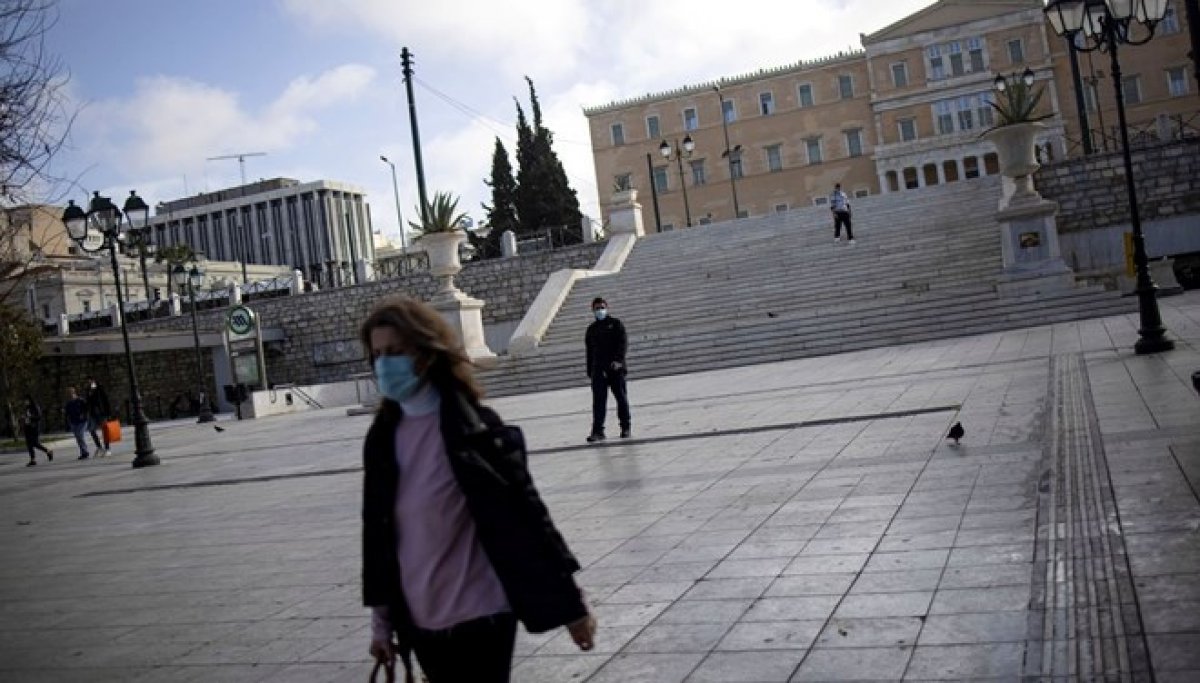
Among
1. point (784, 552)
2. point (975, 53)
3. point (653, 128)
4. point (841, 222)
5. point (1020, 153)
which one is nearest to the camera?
point (784, 552)

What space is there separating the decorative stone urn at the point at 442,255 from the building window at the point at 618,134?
46198 millimetres

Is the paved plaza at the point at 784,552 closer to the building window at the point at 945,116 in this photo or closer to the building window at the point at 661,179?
the building window at the point at 945,116

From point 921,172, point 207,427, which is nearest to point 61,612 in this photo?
point 207,427

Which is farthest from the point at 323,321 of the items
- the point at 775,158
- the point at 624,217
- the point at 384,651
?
the point at 384,651

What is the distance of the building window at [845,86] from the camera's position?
62.9 metres

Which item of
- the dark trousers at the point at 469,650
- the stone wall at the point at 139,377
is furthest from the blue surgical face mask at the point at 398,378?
the stone wall at the point at 139,377

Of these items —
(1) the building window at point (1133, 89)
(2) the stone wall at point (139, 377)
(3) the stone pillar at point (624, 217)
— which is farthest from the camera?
(1) the building window at point (1133, 89)

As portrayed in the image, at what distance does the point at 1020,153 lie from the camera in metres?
20.9

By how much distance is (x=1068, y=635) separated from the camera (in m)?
3.63

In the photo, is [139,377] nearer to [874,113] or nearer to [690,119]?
[690,119]

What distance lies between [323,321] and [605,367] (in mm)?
32338

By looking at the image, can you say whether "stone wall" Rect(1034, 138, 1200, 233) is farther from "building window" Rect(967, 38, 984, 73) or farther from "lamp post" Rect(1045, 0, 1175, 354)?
"building window" Rect(967, 38, 984, 73)

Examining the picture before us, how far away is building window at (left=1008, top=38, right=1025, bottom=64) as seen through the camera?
58500 mm

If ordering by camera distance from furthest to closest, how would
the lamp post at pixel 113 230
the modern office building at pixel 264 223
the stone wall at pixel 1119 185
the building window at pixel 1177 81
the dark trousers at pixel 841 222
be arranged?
the modern office building at pixel 264 223 → the building window at pixel 1177 81 → the stone wall at pixel 1119 185 → the dark trousers at pixel 841 222 → the lamp post at pixel 113 230
